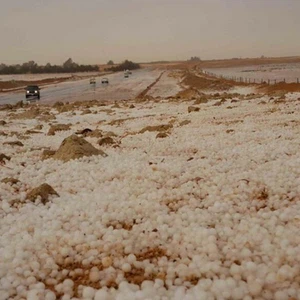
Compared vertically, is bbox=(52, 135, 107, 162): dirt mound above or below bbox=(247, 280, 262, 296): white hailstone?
above

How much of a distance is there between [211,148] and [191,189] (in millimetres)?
5208

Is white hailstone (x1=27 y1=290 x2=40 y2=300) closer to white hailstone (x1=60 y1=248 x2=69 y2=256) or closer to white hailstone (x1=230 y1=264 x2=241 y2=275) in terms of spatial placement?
white hailstone (x1=60 y1=248 x2=69 y2=256)

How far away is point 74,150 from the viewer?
13.7m

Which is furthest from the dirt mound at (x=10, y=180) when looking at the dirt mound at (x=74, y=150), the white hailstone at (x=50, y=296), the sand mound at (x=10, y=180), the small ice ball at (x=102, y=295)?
the small ice ball at (x=102, y=295)

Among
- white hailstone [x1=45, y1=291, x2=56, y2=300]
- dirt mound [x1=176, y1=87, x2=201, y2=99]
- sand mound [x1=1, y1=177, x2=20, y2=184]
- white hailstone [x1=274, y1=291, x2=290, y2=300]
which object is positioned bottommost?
white hailstone [x1=274, y1=291, x2=290, y2=300]

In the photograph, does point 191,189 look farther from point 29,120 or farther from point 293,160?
point 29,120

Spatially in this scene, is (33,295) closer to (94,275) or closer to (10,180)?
(94,275)

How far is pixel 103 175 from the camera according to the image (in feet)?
36.9

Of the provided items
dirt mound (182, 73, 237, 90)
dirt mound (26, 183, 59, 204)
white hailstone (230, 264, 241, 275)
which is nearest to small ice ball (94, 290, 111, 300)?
white hailstone (230, 264, 241, 275)

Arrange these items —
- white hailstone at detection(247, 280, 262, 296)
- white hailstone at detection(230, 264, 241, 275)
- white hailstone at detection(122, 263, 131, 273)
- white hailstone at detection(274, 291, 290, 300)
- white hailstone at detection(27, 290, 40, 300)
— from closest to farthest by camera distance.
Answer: white hailstone at detection(274, 291, 290, 300)
white hailstone at detection(247, 280, 262, 296)
white hailstone at detection(27, 290, 40, 300)
white hailstone at detection(230, 264, 241, 275)
white hailstone at detection(122, 263, 131, 273)

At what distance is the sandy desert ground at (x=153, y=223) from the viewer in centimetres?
551

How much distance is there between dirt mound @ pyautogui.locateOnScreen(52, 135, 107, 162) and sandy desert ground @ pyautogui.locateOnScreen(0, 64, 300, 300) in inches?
1.7

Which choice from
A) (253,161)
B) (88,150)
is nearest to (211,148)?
(253,161)

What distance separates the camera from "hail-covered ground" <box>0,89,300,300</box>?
5.49 metres
